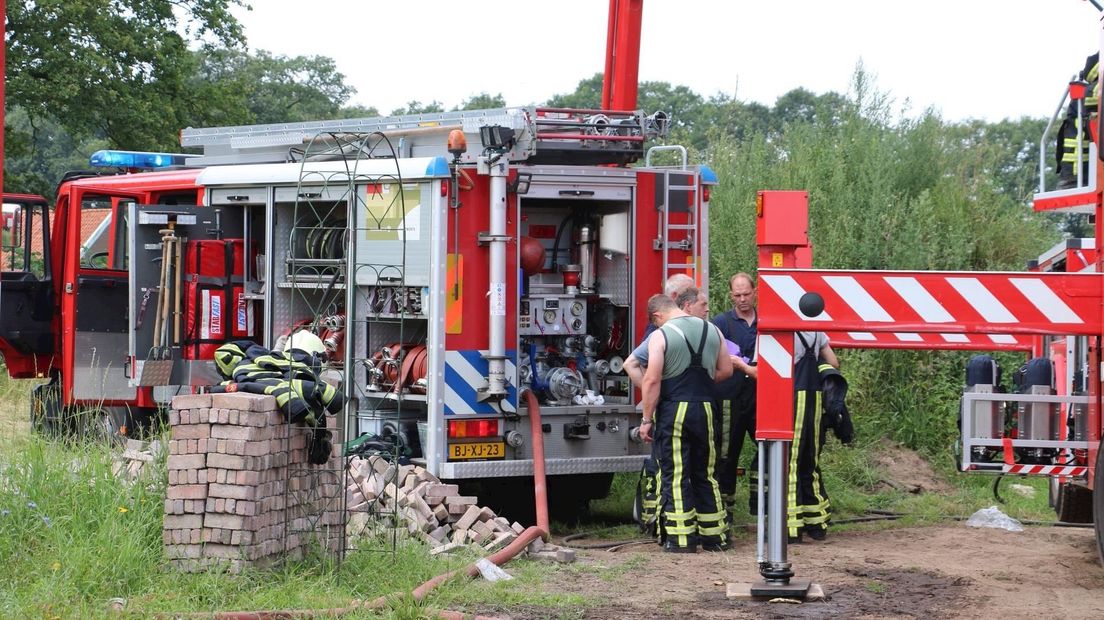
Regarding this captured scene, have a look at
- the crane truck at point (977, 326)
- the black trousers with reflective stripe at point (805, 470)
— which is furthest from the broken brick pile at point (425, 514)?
the crane truck at point (977, 326)

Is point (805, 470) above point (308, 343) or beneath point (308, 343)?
beneath

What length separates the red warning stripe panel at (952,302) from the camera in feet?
21.0

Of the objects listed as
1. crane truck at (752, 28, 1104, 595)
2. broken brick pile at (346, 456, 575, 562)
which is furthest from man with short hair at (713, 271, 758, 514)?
broken brick pile at (346, 456, 575, 562)

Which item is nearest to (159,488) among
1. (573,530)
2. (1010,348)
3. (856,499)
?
(573,530)

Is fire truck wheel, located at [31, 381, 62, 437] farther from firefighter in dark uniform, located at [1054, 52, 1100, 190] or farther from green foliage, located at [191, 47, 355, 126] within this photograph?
green foliage, located at [191, 47, 355, 126]

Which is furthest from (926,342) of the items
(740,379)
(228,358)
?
(228,358)

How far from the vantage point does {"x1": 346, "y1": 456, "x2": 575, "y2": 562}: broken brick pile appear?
7.91 m

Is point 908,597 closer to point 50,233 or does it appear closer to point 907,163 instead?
point 50,233

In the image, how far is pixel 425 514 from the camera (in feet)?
26.8

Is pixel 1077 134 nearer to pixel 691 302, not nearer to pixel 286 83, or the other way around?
pixel 691 302

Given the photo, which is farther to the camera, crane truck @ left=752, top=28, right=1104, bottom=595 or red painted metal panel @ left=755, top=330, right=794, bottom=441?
red painted metal panel @ left=755, top=330, right=794, bottom=441

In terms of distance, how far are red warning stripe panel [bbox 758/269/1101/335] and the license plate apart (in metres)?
3.09

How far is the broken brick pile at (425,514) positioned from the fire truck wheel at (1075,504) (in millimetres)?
3211

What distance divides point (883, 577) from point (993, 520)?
248cm
